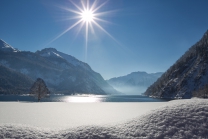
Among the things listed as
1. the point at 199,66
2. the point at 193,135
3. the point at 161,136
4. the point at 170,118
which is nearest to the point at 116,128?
the point at 161,136

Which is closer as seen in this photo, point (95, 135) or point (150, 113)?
point (95, 135)

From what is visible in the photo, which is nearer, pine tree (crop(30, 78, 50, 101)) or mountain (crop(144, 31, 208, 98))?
pine tree (crop(30, 78, 50, 101))

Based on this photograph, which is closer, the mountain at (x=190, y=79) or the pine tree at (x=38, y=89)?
the pine tree at (x=38, y=89)

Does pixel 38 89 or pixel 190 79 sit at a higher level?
pixel 190 79

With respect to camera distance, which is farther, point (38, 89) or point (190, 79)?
point (190, 79)

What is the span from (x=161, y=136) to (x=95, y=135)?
4.37 meters

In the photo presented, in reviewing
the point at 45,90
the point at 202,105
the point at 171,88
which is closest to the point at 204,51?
the point at 171,88

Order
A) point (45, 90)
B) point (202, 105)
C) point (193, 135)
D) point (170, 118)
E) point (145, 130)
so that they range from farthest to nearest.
Result: 1. point (45, 90)
2. point (202, 105)
3. point (170, 118)
4. point (145, 130)
5. point (193, 135)

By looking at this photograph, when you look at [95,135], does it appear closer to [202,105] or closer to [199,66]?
[202,105]

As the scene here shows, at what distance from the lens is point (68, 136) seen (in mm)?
11156

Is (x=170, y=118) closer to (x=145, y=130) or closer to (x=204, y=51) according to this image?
(x=145, y=130)

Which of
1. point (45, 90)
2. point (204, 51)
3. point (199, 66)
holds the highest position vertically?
point (204, 51)

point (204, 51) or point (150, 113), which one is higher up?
point (204, 51)

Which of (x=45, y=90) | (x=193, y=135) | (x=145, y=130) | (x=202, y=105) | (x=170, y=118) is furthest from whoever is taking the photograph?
(x=45, y=90)
